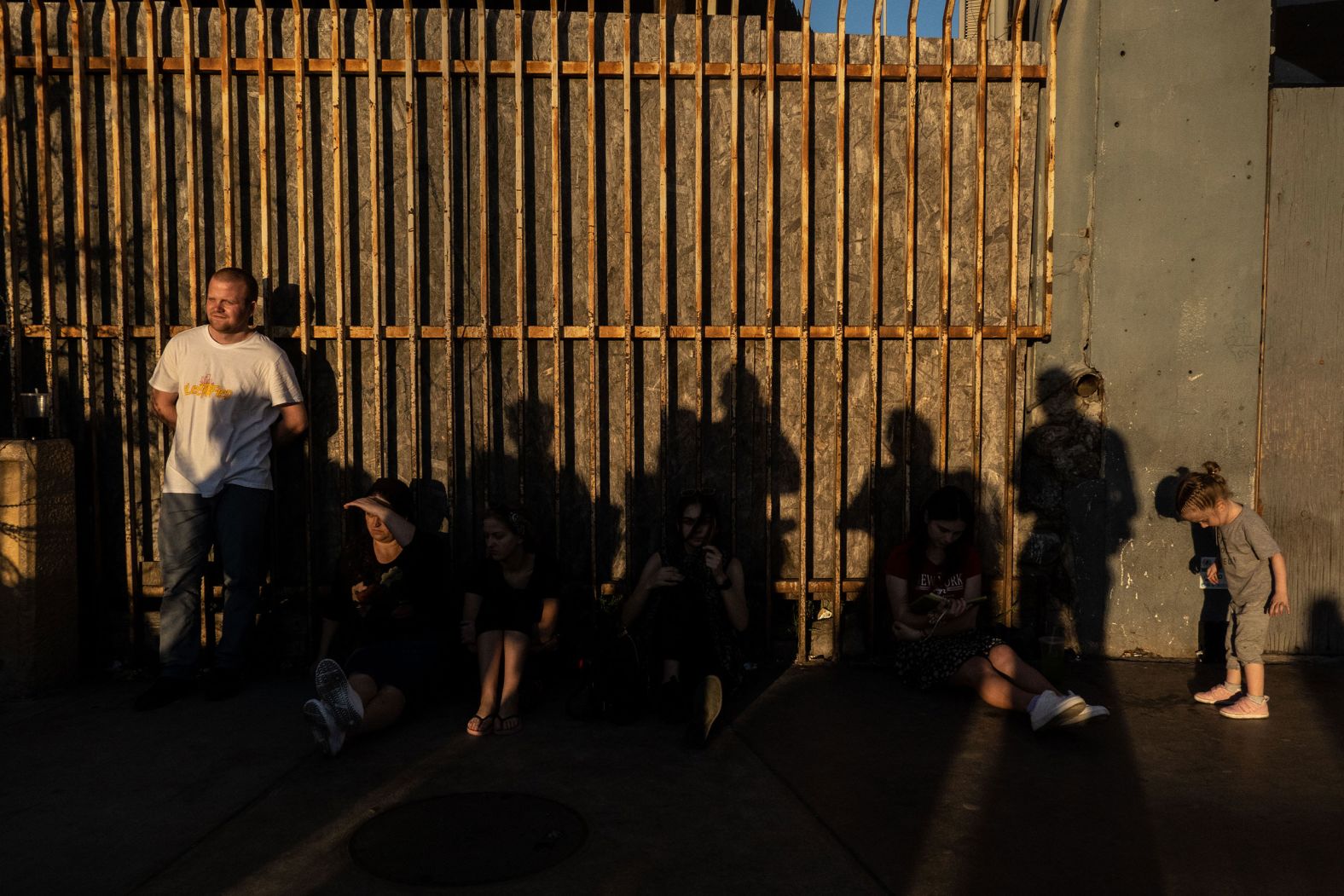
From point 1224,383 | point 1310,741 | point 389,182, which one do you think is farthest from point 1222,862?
point 389,182

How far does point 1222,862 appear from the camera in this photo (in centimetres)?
341

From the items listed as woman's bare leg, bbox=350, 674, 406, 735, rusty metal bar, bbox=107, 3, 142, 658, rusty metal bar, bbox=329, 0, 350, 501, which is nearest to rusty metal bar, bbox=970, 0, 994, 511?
woman's bare leg, bbox=350, 674, 406, 735

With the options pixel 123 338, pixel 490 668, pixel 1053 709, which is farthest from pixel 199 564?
pixel 1053 709

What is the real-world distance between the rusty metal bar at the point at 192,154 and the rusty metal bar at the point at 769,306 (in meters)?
3.03

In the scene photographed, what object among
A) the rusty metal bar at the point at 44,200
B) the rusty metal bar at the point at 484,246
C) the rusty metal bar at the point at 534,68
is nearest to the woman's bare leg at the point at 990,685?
the rusty metal bar at the point at 484,246

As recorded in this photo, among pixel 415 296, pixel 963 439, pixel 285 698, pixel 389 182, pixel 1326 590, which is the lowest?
pixel 285 698

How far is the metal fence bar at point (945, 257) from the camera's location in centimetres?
567

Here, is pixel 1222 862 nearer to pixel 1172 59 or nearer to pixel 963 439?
pixel 963 439

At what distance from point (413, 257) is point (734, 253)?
1735 millimetres

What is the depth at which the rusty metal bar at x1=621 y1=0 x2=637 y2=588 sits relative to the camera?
563 centimetres

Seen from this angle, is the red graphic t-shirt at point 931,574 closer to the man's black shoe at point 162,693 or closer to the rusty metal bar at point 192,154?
the man's black shoe at point 162,693

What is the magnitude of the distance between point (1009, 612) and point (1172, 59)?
10.3 ft

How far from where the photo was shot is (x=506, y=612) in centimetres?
490

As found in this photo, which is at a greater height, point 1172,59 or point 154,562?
point 1172,59
